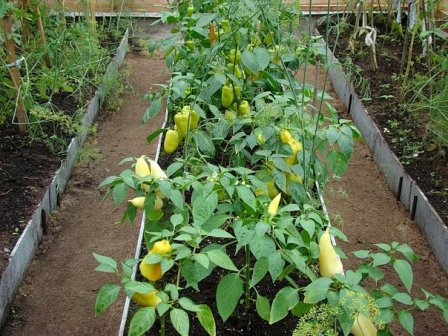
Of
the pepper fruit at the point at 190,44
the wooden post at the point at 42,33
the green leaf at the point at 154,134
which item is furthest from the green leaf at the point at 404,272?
the wooden post at the point at 42,33

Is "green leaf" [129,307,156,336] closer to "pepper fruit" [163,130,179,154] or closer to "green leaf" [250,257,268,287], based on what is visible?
"green leaf" [250,257,268,287]

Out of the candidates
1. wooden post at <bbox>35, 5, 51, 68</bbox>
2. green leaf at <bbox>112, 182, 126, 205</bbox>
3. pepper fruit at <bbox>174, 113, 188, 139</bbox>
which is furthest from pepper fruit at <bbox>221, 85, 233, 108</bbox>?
wooden post at <bbox>35, 5, 51, 68</bbox>

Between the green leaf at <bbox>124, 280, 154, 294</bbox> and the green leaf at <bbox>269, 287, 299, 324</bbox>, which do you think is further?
the green leaf at <bbox>269, 287, 299, 324</bbox>

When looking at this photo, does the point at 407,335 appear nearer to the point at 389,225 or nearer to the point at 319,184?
the point at 319,184

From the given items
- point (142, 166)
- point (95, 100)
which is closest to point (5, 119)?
point (95, 100)

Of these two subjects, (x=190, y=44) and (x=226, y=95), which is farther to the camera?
(x=190, y=44)

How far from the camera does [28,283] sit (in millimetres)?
3709

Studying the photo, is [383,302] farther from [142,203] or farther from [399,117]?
[399,117]

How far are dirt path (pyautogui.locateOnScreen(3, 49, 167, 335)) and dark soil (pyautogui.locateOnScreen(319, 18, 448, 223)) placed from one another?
171 centimetres

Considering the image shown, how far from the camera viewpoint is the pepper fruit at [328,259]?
252 cm

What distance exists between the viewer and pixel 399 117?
5195mm

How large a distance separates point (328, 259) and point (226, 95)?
1532 mm

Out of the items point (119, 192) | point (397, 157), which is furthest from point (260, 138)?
point (397, 157)

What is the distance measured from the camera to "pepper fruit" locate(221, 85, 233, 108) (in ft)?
12.5
